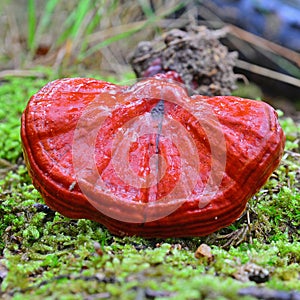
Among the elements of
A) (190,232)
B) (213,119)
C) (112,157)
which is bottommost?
(190,232)

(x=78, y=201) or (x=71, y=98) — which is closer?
(x=78, y=201)

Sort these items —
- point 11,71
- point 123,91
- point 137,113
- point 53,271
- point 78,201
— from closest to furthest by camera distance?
point 53,271 → point 78,201 → point 137,113 → point 123,91 → point 11,71

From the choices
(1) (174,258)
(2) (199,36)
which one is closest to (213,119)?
(1) (174,258)

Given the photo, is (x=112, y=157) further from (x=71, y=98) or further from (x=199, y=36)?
(x=199, y=36)

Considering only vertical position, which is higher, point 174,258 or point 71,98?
point 71,98

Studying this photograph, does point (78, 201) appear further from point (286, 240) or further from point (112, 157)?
point (286, 240)

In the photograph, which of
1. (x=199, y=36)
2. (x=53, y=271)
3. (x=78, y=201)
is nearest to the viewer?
(x=53, y=271)
